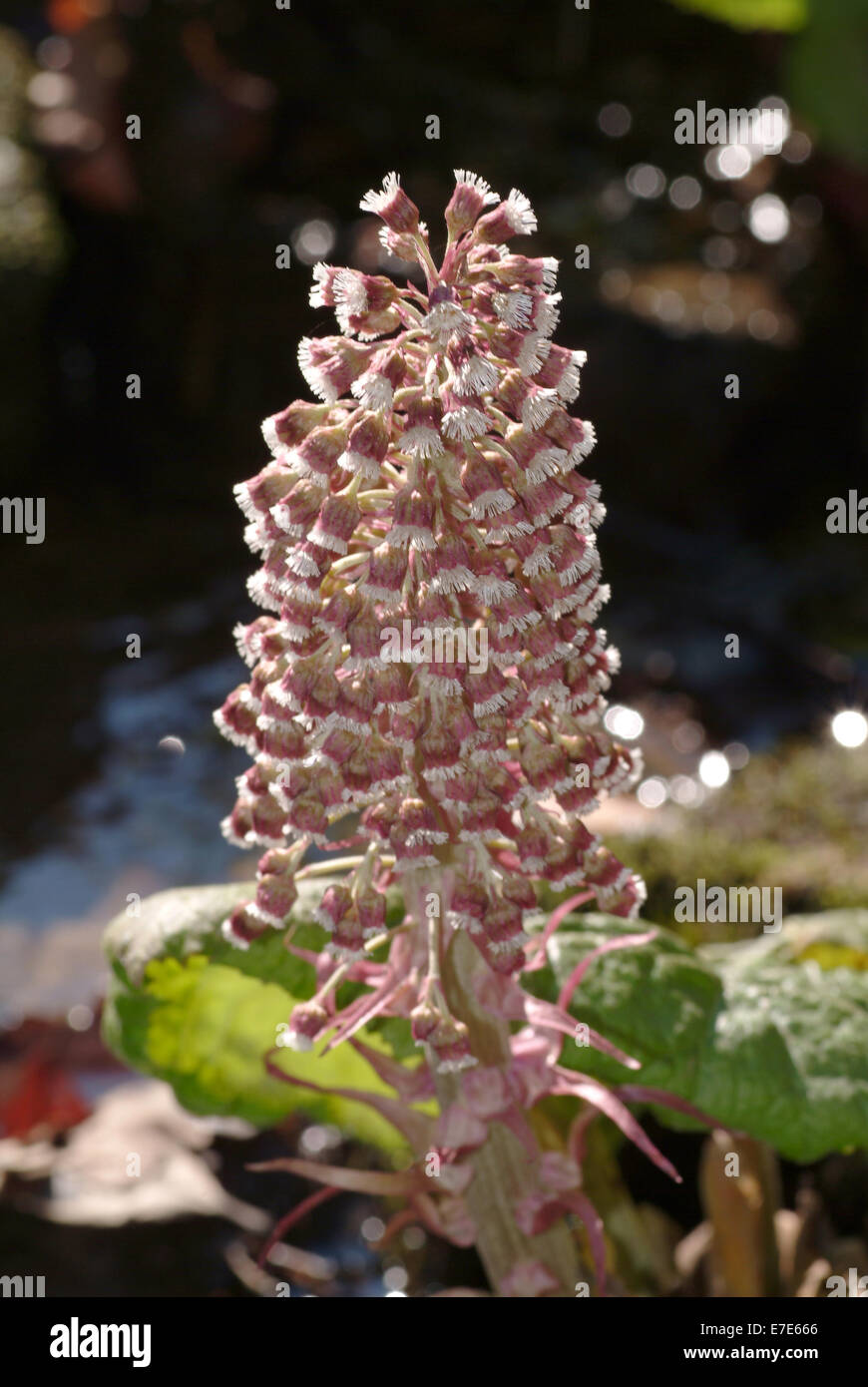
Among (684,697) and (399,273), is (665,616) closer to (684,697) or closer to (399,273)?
(684,697)

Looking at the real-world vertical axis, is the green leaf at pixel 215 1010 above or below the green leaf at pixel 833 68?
below

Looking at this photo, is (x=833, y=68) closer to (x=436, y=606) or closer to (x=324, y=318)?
(x=324, y=318)

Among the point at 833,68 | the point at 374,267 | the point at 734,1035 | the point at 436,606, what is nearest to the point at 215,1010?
the point at 734,1035

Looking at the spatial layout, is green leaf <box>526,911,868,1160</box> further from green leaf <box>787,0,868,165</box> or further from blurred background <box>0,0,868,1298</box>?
green leaf <box>787,0,868,165</box>

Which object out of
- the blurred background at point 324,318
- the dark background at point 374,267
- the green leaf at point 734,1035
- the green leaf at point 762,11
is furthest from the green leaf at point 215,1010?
the green leaf at point 762,11

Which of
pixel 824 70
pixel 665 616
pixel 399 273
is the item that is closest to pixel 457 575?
pixel 665 616

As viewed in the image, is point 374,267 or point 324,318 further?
point 374,267

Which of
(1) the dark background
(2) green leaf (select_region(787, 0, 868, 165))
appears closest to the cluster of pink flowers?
(1) the dark background

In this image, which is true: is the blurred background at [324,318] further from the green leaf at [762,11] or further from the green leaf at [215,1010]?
the green leaf at [215,1010]
